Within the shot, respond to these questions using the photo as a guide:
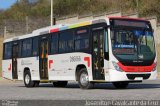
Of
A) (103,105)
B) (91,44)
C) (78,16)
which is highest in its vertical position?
(78,16)

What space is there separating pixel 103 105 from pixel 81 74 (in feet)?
34.1

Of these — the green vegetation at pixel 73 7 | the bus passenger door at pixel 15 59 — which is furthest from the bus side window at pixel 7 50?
the green vegetation at pixel 73 7

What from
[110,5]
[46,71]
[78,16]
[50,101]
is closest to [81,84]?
[46,71]

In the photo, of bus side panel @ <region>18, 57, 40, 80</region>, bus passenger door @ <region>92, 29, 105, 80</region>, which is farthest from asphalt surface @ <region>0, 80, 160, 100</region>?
bus side panel @ <region>18, 57, 40, 80</region>

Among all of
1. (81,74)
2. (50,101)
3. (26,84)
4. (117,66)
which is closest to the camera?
(50,101)

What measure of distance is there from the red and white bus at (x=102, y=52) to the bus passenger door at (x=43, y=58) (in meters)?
0.16

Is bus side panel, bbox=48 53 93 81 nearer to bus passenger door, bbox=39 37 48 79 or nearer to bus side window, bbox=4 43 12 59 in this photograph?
bus passenger door, bbox=39 37 48 79

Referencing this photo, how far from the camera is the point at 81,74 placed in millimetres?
23297

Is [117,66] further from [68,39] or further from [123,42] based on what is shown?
[68,39]

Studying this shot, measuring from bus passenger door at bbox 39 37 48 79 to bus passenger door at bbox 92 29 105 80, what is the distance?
5244 mm

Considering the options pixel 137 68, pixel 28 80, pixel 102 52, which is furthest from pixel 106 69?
pixel 28 80

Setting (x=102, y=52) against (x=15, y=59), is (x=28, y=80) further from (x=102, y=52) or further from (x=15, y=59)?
(x=102, y=52)

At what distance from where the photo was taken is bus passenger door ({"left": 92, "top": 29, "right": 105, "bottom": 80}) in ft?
71.6

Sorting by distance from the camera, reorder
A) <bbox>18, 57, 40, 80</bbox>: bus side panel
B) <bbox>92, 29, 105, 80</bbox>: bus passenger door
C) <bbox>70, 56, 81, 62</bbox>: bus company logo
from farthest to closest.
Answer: <bbox>18, 57, 40, 80</bbox>: bus side panel, <bbox>70, 56, 81, 62</bbox>: bus company logo, <bbox>92, 29, 105, 80</bbox>: bus passenger door
